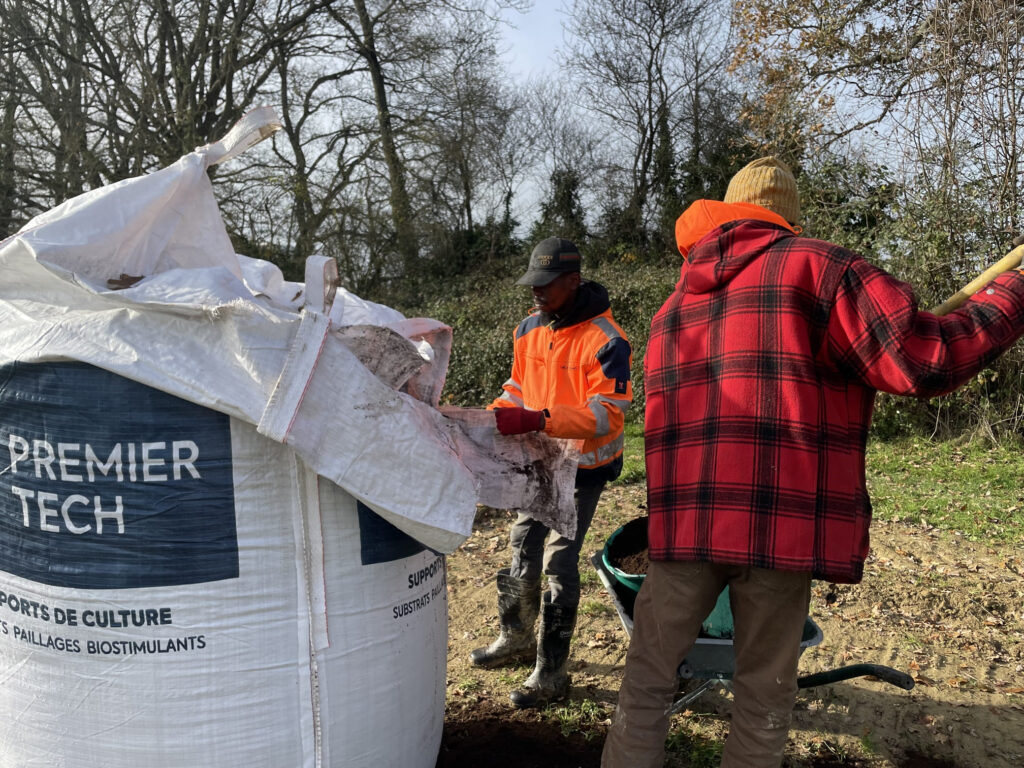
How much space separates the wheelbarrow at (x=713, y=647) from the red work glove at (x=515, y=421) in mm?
716

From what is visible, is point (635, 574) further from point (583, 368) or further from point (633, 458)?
point (633, 458)

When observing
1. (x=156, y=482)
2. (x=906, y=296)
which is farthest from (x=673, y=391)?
(x=156, y=482)

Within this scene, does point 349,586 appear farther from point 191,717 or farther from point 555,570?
point 555,570

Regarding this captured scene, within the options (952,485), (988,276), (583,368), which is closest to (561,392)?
(583,368)

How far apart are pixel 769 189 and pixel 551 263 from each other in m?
1.00

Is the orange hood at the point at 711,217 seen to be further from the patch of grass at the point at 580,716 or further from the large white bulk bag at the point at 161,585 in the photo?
the patch of grass at the point at 580,716

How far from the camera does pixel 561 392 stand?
10.2 ft

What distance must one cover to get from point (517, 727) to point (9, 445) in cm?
207

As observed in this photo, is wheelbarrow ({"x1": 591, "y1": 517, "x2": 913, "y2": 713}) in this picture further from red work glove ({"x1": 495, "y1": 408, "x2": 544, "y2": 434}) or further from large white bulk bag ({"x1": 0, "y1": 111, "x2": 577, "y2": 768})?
large white bulk bag ({"x1": 0, "y1": 111, "x2": 577, "y2": 768})

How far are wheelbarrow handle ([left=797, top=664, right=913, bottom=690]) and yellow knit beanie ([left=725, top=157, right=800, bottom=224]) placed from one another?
1.54 m

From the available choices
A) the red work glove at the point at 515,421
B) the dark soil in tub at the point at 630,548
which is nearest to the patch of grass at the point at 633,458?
the dark soil in tub at the point at 630,548

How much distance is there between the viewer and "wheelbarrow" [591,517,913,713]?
2.58 meters

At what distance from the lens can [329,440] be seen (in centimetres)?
191

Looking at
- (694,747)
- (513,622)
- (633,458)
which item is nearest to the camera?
(694,747)
